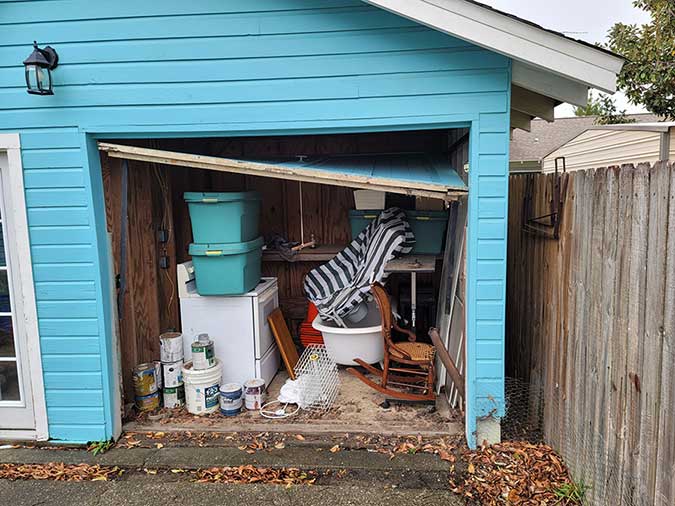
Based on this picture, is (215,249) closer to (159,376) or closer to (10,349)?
(159,376)

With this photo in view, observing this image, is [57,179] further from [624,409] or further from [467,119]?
[624,409]

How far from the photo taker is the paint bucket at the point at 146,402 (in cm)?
375

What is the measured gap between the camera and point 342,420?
3578 mm

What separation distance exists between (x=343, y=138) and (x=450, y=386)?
2.75m

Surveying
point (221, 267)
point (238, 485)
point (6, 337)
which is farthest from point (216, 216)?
point (238, 485)

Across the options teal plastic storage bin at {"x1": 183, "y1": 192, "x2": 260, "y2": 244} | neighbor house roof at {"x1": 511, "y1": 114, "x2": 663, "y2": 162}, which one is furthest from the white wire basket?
neighbor house roof at {"x1": 511, "y1": 114, "x2": 663, "y2": 162}

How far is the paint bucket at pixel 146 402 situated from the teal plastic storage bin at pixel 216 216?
130cm

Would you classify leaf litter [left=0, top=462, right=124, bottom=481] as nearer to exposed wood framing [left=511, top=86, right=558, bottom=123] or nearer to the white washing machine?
the white washing machine

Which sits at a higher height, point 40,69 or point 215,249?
point 40,69

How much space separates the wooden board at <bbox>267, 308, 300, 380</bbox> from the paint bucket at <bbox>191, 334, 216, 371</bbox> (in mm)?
686

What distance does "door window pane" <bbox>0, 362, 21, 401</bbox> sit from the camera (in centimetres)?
333

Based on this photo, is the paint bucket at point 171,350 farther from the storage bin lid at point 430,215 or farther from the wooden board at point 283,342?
the storage bin lid at point 430,215

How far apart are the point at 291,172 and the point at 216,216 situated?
0.97 m

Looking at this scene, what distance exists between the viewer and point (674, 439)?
1.69 m
